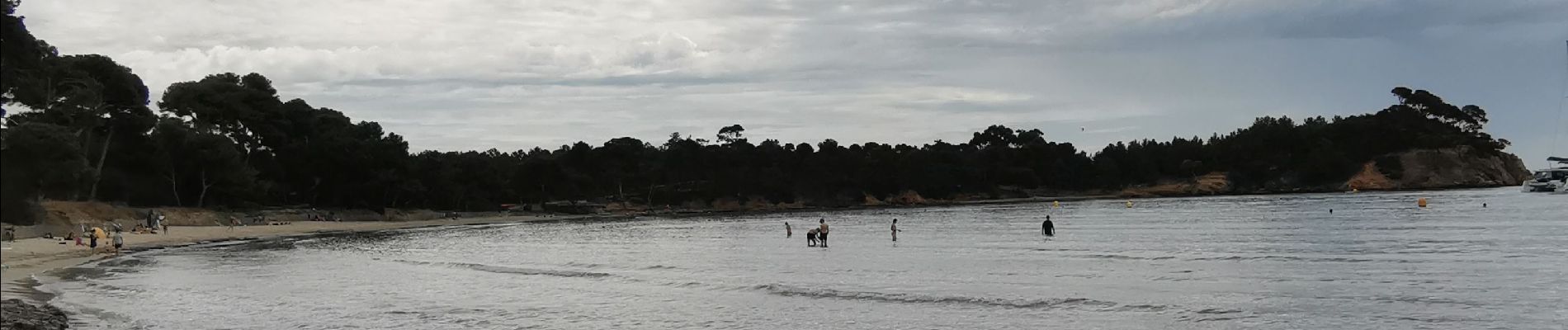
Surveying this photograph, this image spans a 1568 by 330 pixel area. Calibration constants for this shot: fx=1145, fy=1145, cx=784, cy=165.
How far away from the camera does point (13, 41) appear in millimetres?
9703

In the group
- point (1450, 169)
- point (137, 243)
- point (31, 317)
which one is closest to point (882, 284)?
point (31, 317)

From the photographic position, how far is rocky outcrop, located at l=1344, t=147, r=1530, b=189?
181 m

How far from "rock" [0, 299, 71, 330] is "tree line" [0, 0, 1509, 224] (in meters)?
2.76

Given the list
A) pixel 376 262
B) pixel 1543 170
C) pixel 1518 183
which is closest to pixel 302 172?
pixel 376 262

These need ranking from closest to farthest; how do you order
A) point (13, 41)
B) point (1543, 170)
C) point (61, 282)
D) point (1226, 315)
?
point (13, 41) < point (1226, 315) < point (61, 282) < point (1543, 170)

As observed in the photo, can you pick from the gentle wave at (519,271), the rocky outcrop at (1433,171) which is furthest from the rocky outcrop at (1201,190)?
the gentle wave at (519,271)

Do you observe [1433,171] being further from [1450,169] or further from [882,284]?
[882,284]

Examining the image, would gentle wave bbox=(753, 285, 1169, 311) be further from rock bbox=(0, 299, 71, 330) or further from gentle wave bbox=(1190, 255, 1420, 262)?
rock bbox=(0, 299, 71, 330)

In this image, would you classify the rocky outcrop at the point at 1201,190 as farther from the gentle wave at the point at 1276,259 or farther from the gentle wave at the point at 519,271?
the gentle wave at the point at 519,271

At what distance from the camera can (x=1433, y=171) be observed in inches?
7195

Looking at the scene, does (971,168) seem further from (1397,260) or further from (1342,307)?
(1342,307)

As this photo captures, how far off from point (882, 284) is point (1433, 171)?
595ft

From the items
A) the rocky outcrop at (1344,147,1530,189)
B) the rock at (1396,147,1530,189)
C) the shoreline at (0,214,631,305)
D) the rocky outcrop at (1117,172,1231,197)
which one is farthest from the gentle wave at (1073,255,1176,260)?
the rocky outcrop at (1117,172,1231,197)

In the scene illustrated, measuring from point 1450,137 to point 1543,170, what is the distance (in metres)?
54.8
